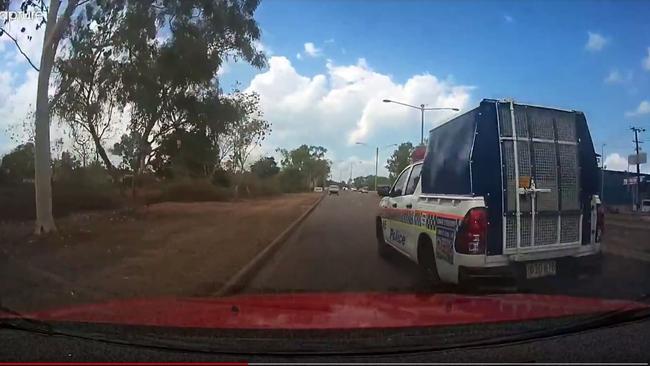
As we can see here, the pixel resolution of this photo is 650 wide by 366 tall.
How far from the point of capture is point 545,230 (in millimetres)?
6641

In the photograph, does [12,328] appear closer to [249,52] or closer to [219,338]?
[219,338]

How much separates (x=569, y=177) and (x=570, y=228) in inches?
23.6

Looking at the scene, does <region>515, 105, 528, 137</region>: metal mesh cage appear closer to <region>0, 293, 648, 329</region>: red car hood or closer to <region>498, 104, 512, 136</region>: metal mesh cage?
<region>498, 104, 512, 136</region>: metal mesh cage

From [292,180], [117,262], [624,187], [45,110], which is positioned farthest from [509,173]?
[292,180]

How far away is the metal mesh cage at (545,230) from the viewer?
21.6 feet

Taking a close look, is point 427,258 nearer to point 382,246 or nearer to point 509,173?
point 509,173

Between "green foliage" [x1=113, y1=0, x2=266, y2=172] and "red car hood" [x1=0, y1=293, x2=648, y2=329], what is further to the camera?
"green foliage" [x1=113, y1=0, x2=266, y2=172]

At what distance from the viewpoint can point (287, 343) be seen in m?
3.85

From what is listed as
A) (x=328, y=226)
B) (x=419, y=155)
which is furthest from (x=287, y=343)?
(x=328, y=226)

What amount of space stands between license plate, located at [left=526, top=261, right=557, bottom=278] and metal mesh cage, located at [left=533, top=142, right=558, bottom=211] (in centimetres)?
62

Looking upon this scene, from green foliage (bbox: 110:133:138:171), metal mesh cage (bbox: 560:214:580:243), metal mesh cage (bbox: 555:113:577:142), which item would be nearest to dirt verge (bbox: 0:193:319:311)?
metal mesh cage (bbox: 560:214:580:243)

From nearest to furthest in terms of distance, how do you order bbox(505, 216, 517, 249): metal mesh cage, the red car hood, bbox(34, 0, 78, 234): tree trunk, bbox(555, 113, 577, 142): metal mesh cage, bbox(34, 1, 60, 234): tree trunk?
the red car hood, bbox(505, 216, 517, 249): metal mesh cage, bbox(555, 113, 577, 142): metal mesh cage, bbox(34, 0, 78, 234): tree trunk, bbox(34, 1, 60, 234): tree trunk

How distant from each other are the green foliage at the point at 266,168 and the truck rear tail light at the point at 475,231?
173 ft

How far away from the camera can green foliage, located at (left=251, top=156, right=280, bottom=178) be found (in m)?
62.9
